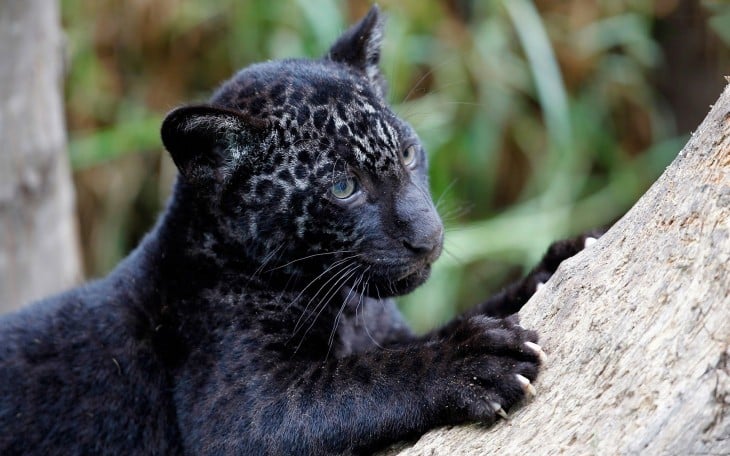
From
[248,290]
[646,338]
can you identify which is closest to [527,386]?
[646,338]

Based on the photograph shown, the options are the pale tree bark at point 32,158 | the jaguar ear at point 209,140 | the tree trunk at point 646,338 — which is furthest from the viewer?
the pale tree bark at point 32,158

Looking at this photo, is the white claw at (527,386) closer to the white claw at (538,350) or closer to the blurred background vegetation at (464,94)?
the white claw at (538,350)

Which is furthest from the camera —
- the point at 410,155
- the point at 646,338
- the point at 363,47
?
the point at 363,47

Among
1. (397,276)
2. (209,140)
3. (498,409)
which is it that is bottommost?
(498,409)

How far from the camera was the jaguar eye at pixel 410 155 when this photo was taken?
172 inches

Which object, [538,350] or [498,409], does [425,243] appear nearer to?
[538,350]

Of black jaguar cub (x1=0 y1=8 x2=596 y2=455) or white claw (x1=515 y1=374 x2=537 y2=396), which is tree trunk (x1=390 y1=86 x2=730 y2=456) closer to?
white claw (x1=515 y1=374 x2=537 y2=396)

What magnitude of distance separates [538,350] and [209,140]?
1.80 meters

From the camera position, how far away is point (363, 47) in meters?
4.84

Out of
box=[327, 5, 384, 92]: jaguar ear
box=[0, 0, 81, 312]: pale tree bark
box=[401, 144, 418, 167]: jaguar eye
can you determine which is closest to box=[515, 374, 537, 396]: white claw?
box=[401, 144, 418, 167]: jaguar eye

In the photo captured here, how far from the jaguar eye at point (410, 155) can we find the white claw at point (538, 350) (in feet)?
4.31

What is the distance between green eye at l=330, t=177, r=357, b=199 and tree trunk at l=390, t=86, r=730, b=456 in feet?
3.51

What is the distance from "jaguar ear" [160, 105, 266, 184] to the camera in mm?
3988

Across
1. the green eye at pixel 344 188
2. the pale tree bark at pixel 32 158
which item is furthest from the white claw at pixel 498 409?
the pale tree bark at pixel 32 158
